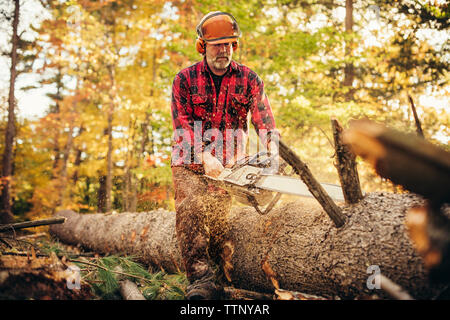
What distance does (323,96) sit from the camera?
7.16m

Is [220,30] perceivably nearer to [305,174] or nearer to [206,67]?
[206,67]

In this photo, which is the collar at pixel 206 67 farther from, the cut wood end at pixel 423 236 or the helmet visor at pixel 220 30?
the cut wood end at pixel 423 236

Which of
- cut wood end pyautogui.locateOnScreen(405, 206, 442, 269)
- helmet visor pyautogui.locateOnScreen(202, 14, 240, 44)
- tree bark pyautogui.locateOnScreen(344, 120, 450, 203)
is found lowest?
cut wood end pyautogui.locateOnScreen(405, 206, 442, 269)

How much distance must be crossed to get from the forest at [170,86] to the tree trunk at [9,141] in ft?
0.12

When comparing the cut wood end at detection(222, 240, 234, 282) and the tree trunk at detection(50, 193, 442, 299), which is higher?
the tree trunk at detection(50, 193, 442, 299)

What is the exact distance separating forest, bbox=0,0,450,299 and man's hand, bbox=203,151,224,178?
594mm

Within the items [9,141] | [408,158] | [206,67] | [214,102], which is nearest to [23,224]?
[214,102]

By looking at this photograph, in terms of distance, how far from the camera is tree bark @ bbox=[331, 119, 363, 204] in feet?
5.23

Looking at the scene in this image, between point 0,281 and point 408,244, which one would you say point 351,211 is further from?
point 0,281

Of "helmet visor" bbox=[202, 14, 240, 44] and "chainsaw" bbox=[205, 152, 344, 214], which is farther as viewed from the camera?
"helmet visor" bbox=[202, 14, 240, 44]

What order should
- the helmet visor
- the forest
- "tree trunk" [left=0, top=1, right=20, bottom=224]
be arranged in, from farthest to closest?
"tree trunk" [left=0, top=1, right=20, bottom=224] → the forest → the helmet visor

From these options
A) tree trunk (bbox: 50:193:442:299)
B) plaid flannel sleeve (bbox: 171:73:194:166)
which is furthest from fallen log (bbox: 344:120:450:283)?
plaid flannel sleeve (bbox: 171:73:194:166)

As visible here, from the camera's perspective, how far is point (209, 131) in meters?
2.52

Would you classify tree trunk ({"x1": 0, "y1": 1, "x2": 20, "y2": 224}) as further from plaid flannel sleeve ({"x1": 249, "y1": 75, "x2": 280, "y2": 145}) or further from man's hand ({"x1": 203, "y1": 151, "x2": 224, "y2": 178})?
plaid flannel sleeve ({"x1": 249, "y1": 75, "x2": 280, "y2": 145})
